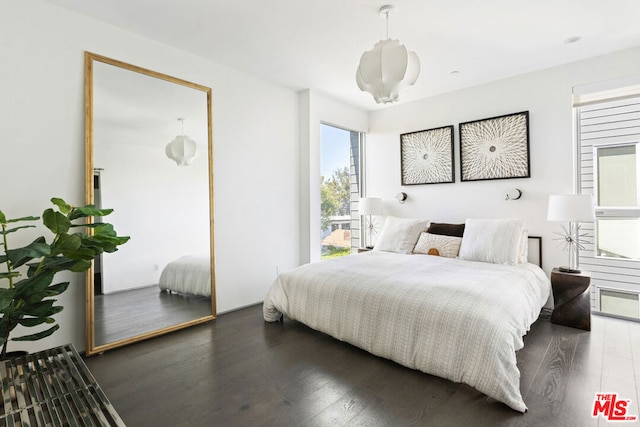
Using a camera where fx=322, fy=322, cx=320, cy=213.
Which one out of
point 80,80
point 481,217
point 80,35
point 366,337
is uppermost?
point 80,35

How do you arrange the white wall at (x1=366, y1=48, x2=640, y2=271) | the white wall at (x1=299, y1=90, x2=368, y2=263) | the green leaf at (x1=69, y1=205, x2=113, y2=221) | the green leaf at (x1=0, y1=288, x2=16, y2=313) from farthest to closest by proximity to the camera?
the white wall at (x1=299, y1=90, x2=368, y2=263), the white wall at (x1=366, y1=48, x2=640, y2=271), the green leaf at (x1=69, y1=205, x2=113, y2=221), the green leaf at (x1=0, y1=288, x2=16, y2=313)

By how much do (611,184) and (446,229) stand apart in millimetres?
1669

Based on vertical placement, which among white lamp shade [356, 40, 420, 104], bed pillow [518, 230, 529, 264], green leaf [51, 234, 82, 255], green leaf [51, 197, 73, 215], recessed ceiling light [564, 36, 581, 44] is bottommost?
bed pillow [518, 230, 529, 264]

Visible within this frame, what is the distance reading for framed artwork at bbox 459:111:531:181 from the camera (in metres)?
3.72

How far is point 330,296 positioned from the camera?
8.86ft

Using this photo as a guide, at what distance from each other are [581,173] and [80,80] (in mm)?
4830

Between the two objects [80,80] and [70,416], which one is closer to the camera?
[70,416]

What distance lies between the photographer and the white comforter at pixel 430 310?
1.90m

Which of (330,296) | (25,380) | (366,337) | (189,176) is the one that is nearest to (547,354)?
(366,337)

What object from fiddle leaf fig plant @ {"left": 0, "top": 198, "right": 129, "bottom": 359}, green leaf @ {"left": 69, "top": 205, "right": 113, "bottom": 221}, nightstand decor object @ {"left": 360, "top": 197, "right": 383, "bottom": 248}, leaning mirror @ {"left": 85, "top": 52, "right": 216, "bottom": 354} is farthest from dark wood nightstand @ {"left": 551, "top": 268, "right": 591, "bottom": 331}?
green leaf @ {"left": 69, "top": 205, "right": 113, "bottom": 221}

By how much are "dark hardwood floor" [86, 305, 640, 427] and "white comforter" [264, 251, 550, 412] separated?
149mm

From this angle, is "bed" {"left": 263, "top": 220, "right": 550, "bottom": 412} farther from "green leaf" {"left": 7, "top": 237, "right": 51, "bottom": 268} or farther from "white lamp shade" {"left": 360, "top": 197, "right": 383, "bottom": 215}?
"green leaf" {"left": 7, "top": 237, "right": 51, "bottom": 268}

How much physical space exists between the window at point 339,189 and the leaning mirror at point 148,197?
175 cm

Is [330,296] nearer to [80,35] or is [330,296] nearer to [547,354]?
[547,354]
